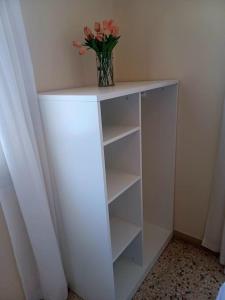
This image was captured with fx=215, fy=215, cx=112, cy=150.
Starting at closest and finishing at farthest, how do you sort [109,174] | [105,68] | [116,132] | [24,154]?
[24,154]
[116,132]
[105,68]
[109,174]

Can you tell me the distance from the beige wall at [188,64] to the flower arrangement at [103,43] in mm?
411

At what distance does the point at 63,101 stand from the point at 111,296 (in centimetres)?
121

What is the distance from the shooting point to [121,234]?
60.2 inches

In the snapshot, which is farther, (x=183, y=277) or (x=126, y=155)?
(x=183, y=277)

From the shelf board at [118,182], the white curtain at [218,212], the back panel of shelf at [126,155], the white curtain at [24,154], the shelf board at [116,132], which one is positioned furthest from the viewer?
the white curtain at [218,212]

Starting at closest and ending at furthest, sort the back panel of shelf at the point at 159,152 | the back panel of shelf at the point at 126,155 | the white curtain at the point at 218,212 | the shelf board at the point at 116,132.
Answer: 1. the shelf board at the point at 116,132
2. the back panel of shelf at the point at 126,155
3. the white curtain at the point at 218,212
4. the back panel of shelf at the point at 159,152

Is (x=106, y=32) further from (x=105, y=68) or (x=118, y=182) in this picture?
(x=118, y=182)

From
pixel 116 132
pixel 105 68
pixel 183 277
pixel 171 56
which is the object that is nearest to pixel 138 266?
pixel 183 277

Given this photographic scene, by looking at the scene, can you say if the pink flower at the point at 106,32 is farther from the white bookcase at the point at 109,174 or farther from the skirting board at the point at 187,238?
the skirting board at the point at 187,238

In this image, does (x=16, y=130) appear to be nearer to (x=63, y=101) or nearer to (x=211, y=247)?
(x=63, y=101)

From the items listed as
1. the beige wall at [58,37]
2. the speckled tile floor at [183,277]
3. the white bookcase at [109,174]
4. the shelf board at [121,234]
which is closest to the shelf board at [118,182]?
the white bookcase at [109,174]

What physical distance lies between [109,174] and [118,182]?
0.14 metres

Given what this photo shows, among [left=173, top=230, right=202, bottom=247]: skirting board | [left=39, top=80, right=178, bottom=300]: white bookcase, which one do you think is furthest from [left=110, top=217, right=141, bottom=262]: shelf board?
[left=173, top=230, right=202, bottom=247]: skirting board

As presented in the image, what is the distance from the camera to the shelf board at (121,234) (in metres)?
1.42
